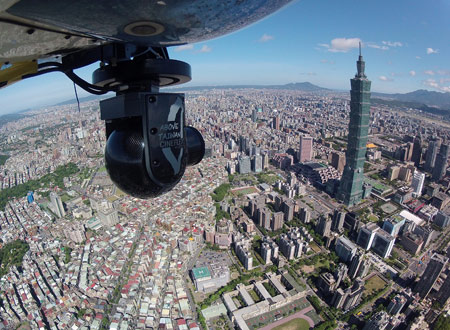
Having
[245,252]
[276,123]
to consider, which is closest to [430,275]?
[245,252]

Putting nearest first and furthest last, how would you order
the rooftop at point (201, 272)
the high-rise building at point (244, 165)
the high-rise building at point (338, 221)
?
the rooftop at point (201, 272) < the high-rise building at point (338, 221) < the high-rise building at point (244, 165)

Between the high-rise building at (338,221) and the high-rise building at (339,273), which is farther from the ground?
the high-rise building at (338,221)

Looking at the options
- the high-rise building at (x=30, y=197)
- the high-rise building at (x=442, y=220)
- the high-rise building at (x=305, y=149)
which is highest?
the high-rise building at (x=305, y=149)

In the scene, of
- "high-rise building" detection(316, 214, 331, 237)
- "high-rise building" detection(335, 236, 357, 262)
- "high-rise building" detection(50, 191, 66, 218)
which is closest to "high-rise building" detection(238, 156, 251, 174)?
"high-rise building" detection(316, 214, 331, 237)

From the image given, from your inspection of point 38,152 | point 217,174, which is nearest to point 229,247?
point 217,174

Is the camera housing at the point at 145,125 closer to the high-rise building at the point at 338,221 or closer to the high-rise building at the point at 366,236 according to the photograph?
the high-rise building at the point at 366,236

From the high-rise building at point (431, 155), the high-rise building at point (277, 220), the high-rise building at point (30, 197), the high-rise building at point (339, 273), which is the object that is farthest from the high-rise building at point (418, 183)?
the high-rise building at point (30, 197)
